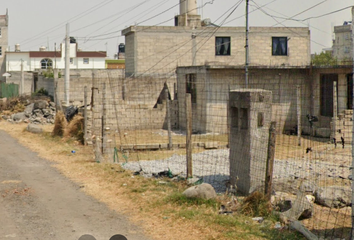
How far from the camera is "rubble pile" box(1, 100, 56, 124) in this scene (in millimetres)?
28219

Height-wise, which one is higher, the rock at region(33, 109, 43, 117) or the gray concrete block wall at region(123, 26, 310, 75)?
the gray concrete block wall at region(123, 26, 310, 75)

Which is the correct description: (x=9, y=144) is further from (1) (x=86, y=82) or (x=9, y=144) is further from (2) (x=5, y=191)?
(1) (x=86, y=82)

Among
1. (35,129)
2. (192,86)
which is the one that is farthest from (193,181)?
(192,86)

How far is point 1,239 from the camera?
317 inches

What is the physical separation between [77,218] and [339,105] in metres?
17.6

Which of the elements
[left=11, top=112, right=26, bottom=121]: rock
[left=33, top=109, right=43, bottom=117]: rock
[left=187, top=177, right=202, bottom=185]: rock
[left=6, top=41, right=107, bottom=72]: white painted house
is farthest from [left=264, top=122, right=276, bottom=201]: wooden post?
[left=6, top=41, right=107, bottom=72]: white painted house

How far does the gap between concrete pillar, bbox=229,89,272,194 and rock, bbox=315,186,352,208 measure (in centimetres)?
105

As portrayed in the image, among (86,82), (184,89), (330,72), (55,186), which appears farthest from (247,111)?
(86,82)

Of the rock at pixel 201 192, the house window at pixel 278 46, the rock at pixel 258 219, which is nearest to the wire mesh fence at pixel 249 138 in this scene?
the rock at pixel 258 219

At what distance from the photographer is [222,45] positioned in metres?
36.5

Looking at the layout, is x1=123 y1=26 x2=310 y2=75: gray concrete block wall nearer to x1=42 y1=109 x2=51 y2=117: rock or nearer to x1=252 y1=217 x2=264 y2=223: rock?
x1=42 y1=109 x2=51 y2=117: rock

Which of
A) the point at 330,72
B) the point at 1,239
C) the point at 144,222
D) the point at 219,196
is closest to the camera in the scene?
the point at 1,239

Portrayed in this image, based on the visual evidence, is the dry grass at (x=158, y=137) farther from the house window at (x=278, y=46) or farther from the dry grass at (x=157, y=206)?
the house window at (x=278, y=46)

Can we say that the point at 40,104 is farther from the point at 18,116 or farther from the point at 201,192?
the point at 201,192
